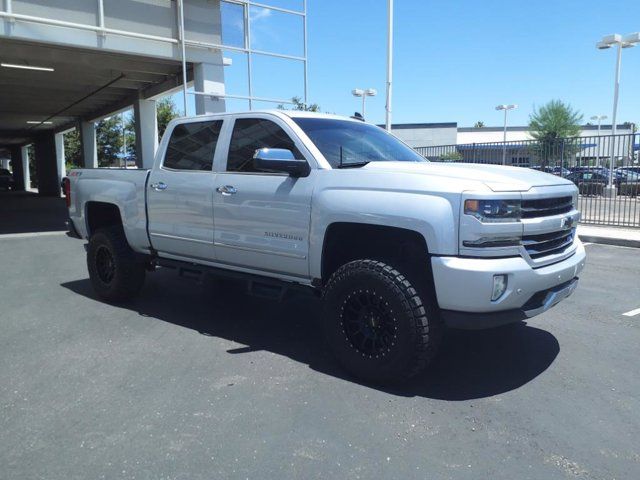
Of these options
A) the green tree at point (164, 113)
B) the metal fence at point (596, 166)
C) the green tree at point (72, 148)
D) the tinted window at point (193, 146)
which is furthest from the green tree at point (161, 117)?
the tinted window at point (193, 146)

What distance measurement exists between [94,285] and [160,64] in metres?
9.32

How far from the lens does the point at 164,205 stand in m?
5.61

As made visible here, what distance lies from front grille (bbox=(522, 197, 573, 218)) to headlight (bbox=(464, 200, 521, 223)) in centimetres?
11

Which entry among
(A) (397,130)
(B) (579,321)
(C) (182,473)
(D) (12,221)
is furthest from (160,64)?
(A) (397,130)

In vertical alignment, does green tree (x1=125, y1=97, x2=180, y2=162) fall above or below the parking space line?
above

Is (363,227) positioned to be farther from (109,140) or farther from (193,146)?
(109,140)

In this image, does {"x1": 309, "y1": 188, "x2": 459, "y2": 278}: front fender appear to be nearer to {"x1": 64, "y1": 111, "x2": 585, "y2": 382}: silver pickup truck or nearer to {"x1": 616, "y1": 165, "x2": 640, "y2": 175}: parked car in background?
{"x1": 64, "y1": 111, "x2": 585, "y2": 382}: silver pickup truck

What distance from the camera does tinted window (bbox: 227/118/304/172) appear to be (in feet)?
15.6

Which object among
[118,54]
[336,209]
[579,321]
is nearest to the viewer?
[336,209]

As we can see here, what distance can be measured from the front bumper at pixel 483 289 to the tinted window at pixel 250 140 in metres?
1.83

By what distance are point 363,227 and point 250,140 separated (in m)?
1.52

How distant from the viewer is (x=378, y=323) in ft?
13.0

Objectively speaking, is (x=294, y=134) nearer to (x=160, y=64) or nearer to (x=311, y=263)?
(x=311, y=263)

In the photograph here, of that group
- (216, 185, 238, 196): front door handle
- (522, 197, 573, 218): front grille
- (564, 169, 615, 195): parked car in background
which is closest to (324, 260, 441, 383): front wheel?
(522, 197, 573, 218): front grille
